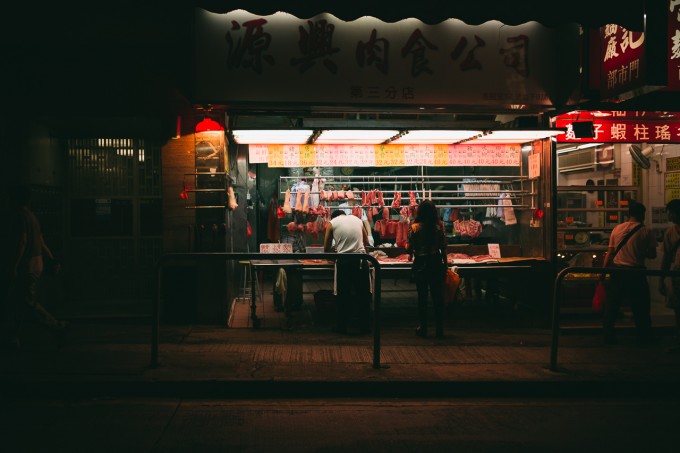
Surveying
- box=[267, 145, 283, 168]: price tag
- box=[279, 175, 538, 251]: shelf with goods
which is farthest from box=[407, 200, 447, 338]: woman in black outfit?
box=[267, 145, 283, 168]: price tag

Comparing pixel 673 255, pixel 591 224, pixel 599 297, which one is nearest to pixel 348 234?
pixel 599 297

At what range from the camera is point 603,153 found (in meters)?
12.7

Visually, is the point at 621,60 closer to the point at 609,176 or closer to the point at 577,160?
the point at 609,176

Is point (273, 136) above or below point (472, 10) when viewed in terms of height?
below

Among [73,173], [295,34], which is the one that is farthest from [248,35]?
[73,173]

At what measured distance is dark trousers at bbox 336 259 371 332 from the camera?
9.59 m

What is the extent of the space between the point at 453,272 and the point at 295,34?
4.81 m

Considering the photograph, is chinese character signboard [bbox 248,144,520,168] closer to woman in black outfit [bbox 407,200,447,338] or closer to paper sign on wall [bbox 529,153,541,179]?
paper sign on wall [bbox 529,153,541,179]

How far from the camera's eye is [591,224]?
12.8 meters

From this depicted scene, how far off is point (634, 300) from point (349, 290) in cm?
444

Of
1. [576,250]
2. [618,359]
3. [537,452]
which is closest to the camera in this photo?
[537,452]

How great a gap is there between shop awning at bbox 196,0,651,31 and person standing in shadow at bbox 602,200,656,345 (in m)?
2.92

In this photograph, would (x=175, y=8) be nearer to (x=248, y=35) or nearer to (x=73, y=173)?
(x=248, y=35)

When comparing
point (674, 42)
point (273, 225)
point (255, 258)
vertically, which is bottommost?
point (255, 258)
